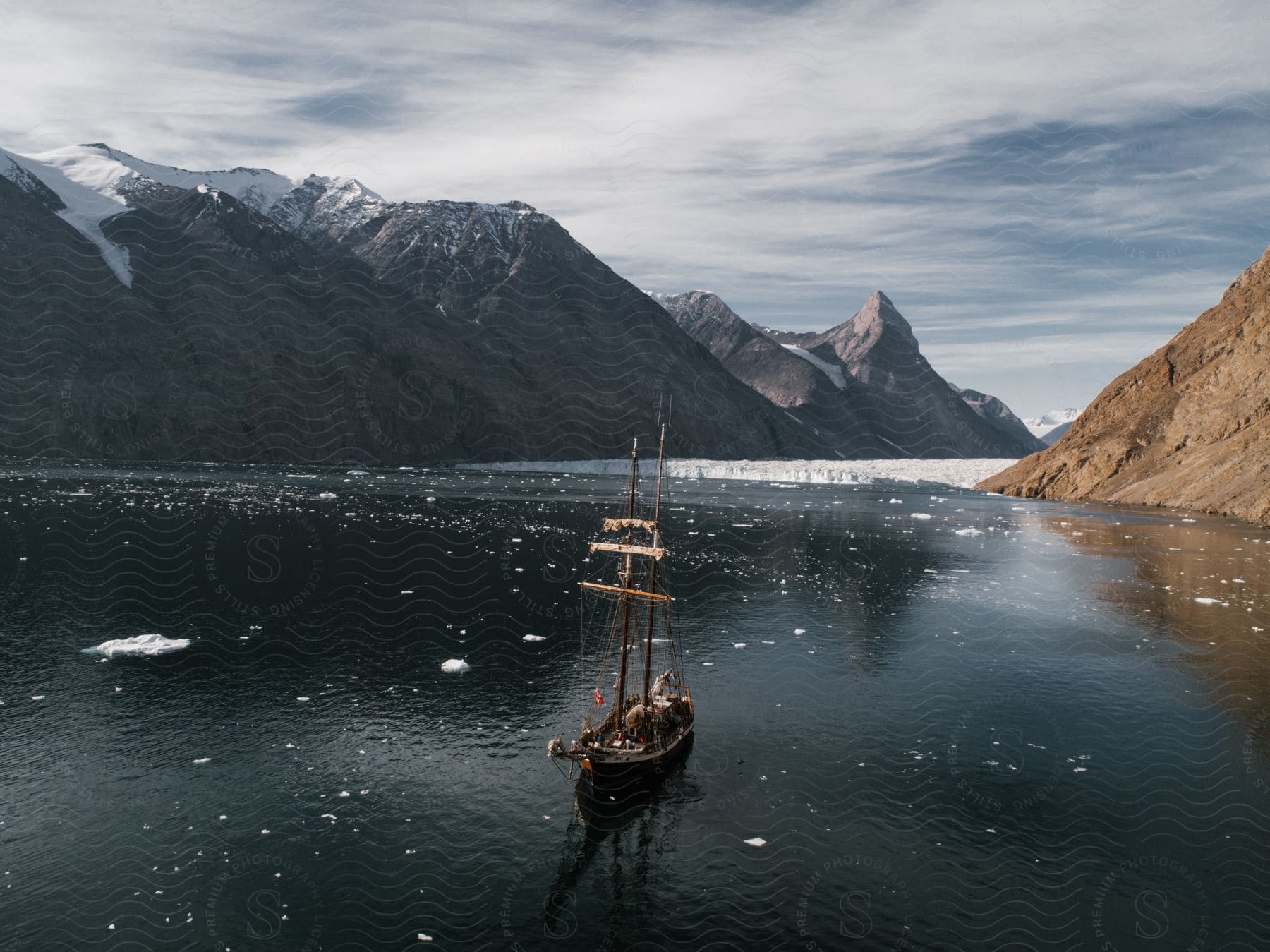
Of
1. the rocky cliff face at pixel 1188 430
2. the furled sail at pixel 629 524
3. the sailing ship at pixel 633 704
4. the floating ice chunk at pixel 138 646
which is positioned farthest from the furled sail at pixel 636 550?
the rocky cliff face at pixel 1188 430

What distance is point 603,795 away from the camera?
25.7 meters

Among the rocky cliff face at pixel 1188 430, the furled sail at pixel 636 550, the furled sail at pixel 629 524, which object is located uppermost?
the rocky cliff face at pixel 1188 430

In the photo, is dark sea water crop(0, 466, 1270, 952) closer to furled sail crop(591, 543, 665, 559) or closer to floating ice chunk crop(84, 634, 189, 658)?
floating ice chunk crop(84, 634, 189, 658)

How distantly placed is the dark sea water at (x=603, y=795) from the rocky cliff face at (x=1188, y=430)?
198ft

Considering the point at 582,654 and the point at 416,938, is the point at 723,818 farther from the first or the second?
the point at 582,654

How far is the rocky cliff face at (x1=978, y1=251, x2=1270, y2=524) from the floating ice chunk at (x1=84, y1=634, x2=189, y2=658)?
4357 inches

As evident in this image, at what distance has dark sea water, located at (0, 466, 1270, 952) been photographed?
20.0 meters

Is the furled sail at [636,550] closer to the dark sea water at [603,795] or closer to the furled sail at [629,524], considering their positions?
the furled sail at [629,524]

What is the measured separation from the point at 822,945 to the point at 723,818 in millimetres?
5563

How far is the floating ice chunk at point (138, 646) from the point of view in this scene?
3759cm

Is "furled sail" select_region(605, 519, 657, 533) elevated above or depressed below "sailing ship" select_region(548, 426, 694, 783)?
above

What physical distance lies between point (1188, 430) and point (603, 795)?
131218 mm

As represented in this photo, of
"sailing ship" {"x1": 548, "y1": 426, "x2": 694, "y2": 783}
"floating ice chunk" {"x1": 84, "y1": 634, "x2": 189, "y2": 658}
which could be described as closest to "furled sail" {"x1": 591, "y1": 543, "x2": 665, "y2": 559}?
"sailing ship" {"x1": 548, "y1": 426, "x2": 694, "y2": 783}

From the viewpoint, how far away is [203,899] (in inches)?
789
